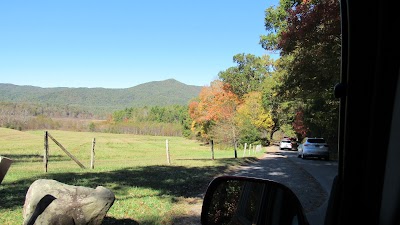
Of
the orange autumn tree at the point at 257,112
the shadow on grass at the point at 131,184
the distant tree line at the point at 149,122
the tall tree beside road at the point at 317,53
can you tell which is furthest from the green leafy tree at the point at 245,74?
the shadow on grass at the point at 131,184

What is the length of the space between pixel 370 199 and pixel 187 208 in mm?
6682

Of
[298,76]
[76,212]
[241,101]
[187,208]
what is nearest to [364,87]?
[76,212]

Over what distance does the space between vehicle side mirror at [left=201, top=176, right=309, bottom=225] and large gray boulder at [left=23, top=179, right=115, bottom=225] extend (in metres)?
3.70

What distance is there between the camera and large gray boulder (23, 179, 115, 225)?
552 cm

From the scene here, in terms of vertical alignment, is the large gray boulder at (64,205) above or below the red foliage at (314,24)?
below

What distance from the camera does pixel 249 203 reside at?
252cm

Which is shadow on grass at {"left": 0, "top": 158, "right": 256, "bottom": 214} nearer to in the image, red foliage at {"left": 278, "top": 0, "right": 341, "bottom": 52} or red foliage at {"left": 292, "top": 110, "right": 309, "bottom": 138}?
red foliage at {"left": 278, "top": 0, "right": 341, "bottom": 52}

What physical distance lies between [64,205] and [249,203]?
13.2ft

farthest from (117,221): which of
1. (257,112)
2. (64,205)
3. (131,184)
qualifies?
(257,112)

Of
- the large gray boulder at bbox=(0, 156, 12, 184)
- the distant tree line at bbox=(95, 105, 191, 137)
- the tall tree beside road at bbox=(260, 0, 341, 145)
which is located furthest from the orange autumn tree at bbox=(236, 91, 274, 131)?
the distant tree line at bbox=(95, 105, 191, 137)

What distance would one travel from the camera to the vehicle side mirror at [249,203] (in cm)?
205

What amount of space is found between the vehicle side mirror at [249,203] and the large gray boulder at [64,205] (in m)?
3.70

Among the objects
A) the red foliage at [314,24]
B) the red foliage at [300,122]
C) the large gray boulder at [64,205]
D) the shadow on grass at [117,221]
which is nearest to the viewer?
the large gray boulder at [64,205]

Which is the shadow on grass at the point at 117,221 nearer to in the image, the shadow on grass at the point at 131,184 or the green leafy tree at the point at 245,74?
the shadow on grass at the point at 131,184
